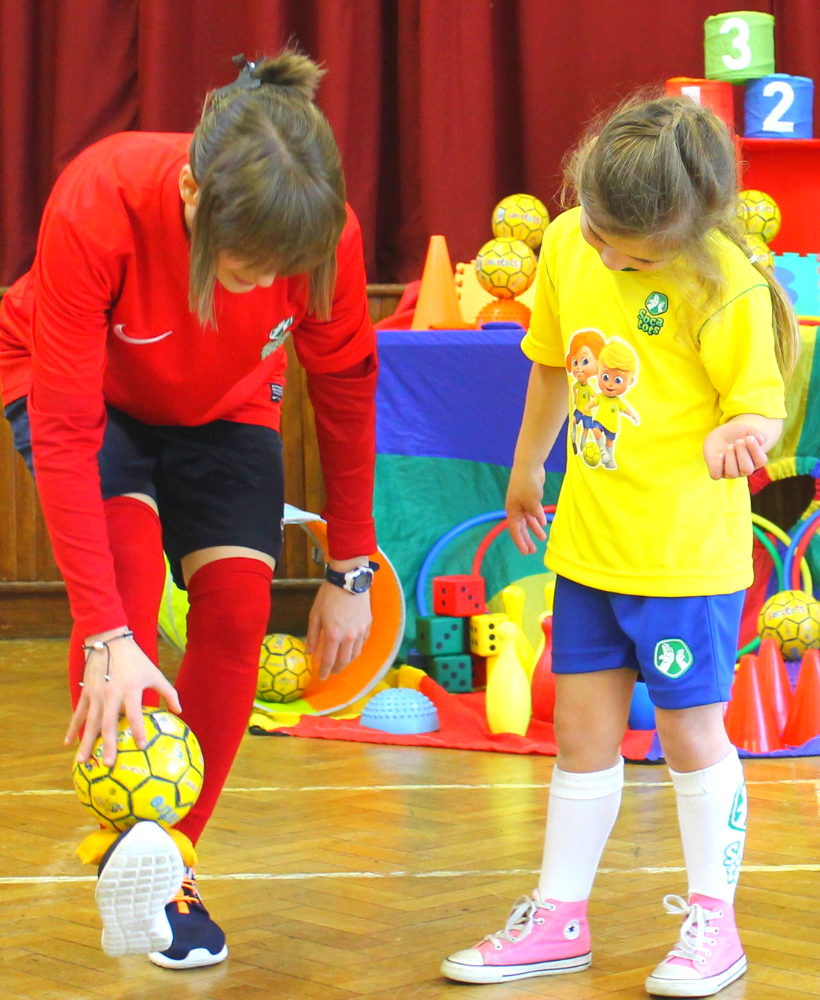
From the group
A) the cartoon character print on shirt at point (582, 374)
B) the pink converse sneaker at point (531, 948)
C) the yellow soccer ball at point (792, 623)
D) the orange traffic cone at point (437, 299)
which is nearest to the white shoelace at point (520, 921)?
the pink converse sneaker at point (531, 948)

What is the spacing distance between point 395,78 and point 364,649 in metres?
1.88

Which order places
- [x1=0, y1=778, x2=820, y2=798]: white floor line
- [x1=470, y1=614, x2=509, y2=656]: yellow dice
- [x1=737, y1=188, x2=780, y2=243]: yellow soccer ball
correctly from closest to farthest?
[x1=0, y1=778, x2=820, y2=798]: white floor line
[x1=470, y1=614, x2=509, y2=656]: yellow dice
[x1=737, y1=188, x2=780, y2=243]: yellow soccer ball

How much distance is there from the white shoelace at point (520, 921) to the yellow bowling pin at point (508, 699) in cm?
104

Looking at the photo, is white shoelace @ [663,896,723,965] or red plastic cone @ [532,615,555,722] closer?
white shoelace @ [663,896,723,965]

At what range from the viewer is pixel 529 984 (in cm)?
138

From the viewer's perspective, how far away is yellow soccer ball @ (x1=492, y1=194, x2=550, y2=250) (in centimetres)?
323

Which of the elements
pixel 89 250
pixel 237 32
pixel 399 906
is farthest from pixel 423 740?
pixel 237 32

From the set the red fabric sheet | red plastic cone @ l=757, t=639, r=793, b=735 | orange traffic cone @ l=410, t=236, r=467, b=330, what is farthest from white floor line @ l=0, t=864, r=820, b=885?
orange traffic cone @ l=410, t=236, r=467, b=330

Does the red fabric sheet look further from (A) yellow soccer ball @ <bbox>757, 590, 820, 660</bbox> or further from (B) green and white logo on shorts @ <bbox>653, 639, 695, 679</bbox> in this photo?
(B) green and white logo on shorts @ <bbox>653, 639, 695, 679</bbox>

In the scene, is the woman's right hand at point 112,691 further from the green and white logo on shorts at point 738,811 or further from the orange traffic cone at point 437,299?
the orange traffic cone at point 437,299

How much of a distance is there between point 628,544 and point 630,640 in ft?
0.36

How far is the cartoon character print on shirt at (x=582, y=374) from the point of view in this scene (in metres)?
1.42

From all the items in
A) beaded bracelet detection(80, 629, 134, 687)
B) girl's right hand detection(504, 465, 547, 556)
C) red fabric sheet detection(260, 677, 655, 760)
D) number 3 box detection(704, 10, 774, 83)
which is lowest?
red fabric sheet detection(260, 677, 655, 760)

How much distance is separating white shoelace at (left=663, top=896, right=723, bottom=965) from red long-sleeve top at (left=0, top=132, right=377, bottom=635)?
0.66m
